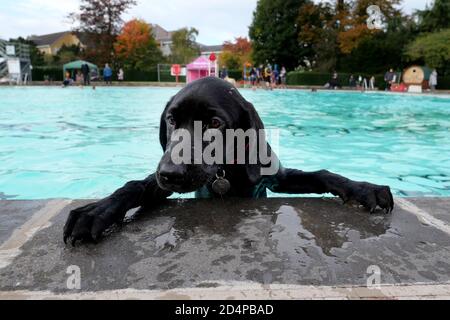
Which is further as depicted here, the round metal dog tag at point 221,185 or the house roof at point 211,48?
the house roof at point 211,48

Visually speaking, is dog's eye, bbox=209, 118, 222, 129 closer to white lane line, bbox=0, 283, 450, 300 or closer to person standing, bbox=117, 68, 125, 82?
white lane line, bbox=0, 283, 450, 300

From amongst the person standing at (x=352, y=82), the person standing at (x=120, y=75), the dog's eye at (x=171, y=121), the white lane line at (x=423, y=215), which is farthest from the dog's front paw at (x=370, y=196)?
the person standing at (x=120, y=75)

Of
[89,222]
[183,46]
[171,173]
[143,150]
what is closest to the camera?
→ [89,222]

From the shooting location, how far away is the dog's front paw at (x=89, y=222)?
6.89 ft

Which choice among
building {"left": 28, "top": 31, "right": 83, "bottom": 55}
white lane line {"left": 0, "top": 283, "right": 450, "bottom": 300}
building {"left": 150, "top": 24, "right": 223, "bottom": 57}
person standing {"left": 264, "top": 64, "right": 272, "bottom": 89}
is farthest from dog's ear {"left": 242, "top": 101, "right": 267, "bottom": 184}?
building {"left": 150, "top": 24, "right": 223, "bottom": 57}

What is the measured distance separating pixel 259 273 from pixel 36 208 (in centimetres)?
174

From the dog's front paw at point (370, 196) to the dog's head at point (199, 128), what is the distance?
2.27 feet

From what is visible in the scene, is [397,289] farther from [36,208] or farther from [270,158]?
[36,208]

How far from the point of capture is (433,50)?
3322 centimetres

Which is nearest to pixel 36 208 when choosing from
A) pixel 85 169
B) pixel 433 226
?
pixel 433 226

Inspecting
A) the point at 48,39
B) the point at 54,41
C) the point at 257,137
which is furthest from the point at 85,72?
the point at 48,39

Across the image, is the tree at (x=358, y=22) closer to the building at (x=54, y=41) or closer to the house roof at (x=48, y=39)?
the building at (x=54, y=41)

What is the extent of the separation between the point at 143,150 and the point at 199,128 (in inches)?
216

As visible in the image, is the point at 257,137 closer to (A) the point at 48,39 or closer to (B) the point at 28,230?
(B) the point at 28,230
